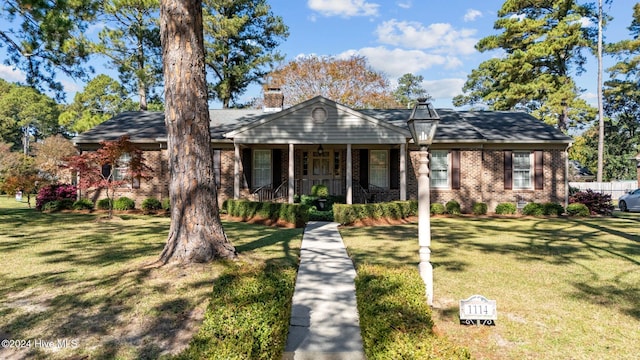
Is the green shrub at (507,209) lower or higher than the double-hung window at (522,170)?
lower

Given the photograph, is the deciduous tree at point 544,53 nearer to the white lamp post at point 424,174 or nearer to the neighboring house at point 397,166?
the neighboring house at point 397,166

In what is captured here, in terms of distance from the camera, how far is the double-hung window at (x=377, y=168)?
56.1 feet

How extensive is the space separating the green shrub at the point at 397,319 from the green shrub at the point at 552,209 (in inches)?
580

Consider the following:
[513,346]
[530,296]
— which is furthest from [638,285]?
[513,346]

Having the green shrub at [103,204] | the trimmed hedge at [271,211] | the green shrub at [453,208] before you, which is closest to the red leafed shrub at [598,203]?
the green shrub at [453,208]

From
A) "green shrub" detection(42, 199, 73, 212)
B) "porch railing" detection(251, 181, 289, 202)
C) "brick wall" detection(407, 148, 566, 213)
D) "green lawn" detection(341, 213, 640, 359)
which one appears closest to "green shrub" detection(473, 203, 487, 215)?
"brick wall" detection(407, 148, 566, 213)

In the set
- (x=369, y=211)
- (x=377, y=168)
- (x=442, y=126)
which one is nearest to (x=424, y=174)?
(x=369, y=211)

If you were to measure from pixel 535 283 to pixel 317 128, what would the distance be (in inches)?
413

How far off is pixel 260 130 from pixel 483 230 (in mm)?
9371

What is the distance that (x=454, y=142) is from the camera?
16.2 m

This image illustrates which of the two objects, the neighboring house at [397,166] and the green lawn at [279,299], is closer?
the green lawn at [279,299]

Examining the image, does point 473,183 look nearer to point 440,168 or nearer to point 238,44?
point 440,168

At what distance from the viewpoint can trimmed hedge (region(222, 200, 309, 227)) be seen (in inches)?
484

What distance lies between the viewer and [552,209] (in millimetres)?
15633
